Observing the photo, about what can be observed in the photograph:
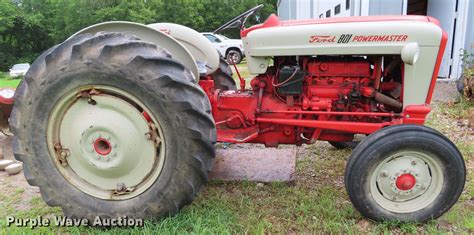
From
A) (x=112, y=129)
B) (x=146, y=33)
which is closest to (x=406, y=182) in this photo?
(x=112, y=129)

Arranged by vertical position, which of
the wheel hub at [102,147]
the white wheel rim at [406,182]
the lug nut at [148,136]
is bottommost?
the white wheel rim at [406,182]

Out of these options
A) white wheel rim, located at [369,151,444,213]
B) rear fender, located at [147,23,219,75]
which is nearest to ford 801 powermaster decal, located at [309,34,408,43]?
white wheel rim, located at [369,151,444,213]

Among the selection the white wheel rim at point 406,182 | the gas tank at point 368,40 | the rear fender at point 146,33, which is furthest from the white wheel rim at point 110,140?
the white wheel rim at point 406,182

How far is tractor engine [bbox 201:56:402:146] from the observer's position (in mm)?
2648

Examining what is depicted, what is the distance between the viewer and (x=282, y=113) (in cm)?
279

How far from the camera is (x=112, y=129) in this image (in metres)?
2.27

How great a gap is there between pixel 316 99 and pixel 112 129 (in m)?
1.46

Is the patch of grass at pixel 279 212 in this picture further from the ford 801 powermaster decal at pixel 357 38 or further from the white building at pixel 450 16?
the white building at pixel 450 16

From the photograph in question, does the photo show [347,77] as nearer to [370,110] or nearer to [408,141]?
[370,110]

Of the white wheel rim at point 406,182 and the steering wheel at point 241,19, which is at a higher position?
the steering wheel at point 241,19

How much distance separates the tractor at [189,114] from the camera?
7.07 ft

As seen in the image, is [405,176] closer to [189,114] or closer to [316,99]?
[316,99]

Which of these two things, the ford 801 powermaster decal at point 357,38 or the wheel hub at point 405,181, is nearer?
the wheel hub at point 405,181

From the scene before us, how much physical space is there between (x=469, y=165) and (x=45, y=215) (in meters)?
3.64
